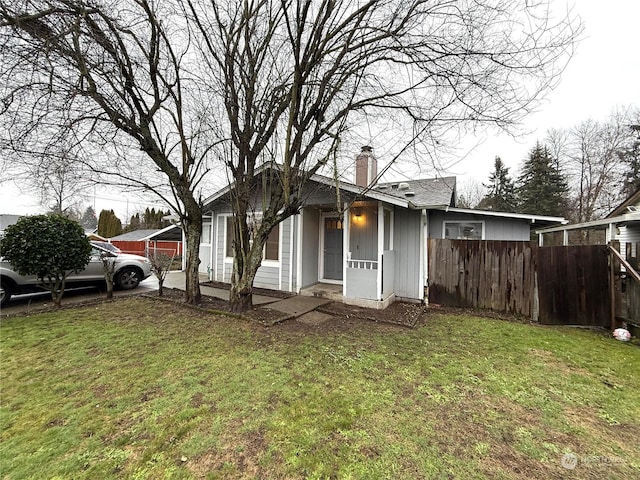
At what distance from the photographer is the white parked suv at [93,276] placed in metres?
5.63

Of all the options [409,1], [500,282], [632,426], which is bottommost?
[632,426]

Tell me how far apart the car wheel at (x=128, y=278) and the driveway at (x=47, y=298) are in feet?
Answer: 0.64

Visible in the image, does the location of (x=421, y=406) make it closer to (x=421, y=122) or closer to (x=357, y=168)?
(x=421, y=122)

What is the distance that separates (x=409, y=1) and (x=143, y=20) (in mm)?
4948

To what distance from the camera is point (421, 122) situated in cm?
507

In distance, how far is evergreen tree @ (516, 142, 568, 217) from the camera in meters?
19.0

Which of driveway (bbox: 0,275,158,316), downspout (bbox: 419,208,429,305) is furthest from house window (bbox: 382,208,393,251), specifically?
driveway (bbox: 0,275,158,316)

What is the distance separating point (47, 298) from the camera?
21.6ft

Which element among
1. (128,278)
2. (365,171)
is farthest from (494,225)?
(128,278)

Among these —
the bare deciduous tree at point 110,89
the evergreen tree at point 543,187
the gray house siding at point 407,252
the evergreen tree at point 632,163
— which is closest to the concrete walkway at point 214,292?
the bare deciduous tree at point 110,89

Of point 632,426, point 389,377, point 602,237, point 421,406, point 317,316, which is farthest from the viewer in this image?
point 602,237

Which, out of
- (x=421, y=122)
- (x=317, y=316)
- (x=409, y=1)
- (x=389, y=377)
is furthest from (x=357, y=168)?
(x=389, y=377)

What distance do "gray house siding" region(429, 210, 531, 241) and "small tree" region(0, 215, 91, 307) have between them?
30.4ft

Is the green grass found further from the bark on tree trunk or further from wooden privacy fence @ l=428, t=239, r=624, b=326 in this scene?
the bark on tree trunk
